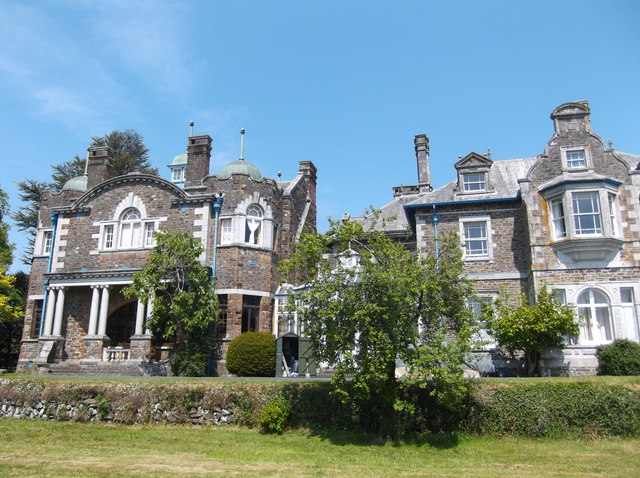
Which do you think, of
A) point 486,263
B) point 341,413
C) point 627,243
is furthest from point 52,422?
point 627,243

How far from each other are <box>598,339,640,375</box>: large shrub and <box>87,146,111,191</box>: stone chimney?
2492 cm

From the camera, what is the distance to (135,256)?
85.7 ft

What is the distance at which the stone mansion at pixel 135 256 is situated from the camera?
81.2 feet

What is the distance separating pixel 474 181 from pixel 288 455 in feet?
50.2

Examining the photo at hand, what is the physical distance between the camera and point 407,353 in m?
13.7

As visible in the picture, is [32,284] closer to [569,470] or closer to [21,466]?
[21,466]

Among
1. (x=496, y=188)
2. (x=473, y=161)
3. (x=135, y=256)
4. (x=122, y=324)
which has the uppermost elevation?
(x=473, y=161)

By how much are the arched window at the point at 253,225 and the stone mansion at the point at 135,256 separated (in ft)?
0.16

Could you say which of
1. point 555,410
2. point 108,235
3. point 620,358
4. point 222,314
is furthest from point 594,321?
point 108,235

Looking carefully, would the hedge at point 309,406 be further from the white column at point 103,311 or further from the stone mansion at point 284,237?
the white column at point 103,311

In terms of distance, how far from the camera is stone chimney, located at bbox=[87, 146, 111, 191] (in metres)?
29.9

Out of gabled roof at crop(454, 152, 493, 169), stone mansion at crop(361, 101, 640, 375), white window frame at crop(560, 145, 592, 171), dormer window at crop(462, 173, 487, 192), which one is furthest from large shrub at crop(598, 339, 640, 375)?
gabled roof at crop(454, 152, 493, 169)

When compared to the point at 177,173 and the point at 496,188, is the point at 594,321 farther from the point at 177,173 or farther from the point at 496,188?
the point at 177,173

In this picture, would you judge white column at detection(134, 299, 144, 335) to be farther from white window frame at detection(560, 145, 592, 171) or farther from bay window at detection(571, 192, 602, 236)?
white window frame at detection(560, 145, 592, 171)
